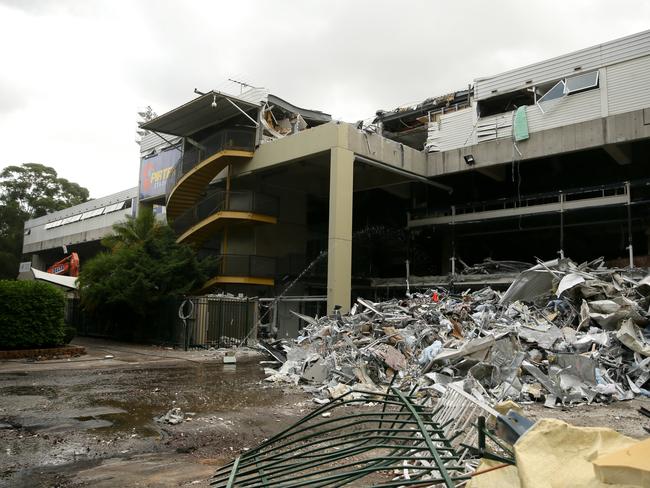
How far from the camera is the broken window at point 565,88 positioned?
1914 cm

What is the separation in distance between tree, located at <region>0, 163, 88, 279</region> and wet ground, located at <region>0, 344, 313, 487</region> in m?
43.4

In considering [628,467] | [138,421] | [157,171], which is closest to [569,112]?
[138,421]

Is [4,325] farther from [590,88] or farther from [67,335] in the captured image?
[590,88]

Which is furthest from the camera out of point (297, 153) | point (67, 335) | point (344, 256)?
point (297, 153)

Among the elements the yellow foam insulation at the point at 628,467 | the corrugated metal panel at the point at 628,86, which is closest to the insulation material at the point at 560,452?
the yellow foam insulation at the point at 628,467

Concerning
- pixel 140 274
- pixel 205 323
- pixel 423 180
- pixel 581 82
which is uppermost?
pixel 581 82

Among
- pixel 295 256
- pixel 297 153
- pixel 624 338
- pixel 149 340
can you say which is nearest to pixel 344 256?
pixel 297 153

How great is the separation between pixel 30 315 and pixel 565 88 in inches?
817

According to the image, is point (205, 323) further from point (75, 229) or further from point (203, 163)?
point (75, 229)

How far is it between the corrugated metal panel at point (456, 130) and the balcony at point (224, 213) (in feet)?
27.6

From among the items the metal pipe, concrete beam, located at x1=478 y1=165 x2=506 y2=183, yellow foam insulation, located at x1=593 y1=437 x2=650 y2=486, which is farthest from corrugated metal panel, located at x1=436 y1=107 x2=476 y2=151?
yellow foam insulation, located at x1=593 y1=437 x2=650 y2=486

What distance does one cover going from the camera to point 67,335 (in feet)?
55.6

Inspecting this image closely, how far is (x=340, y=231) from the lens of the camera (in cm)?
1884

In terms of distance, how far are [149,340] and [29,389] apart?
39.2 ft
